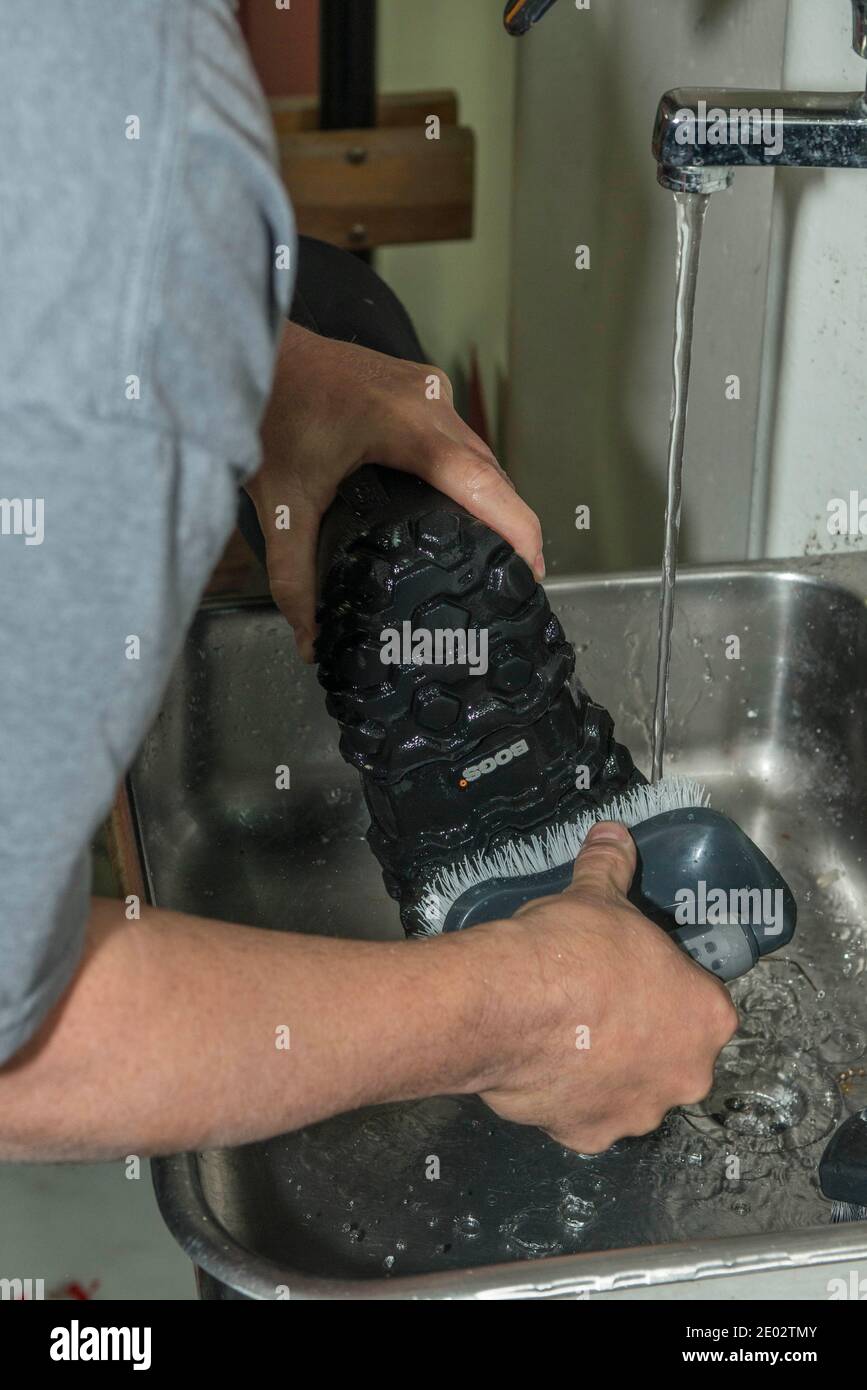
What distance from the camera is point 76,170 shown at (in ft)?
0.98

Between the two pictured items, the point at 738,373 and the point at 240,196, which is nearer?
the point at 240,196

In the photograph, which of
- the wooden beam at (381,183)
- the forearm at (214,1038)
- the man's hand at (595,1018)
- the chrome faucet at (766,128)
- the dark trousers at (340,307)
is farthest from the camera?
the wooden beam at (381,183)

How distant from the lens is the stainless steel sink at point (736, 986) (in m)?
0.55

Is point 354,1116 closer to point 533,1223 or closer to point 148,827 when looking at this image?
point 533,1223

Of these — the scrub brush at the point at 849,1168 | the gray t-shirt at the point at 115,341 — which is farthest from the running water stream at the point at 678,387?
the gray t-shirt at the point at 115,341

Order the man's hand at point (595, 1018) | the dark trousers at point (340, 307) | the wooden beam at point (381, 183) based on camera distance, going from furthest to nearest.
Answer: the wooden beam at point (381, 183)
the dark trousers at point (340, 307)
the man's hand at point (595, 1018)
